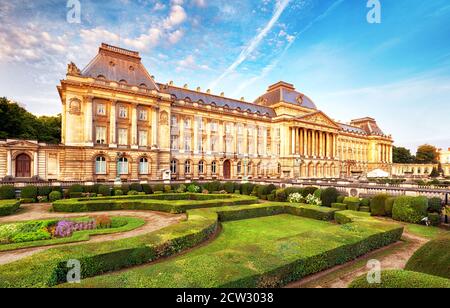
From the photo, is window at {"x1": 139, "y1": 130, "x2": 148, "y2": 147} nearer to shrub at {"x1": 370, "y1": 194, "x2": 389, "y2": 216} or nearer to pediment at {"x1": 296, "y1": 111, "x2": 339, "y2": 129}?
shrub at {"x1": 370, "y1": 194, "x2": 389, "y2": 216}

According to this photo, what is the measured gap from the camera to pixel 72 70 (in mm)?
34031

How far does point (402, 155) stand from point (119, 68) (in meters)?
124

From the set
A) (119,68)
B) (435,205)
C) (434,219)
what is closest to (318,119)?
(119,68)

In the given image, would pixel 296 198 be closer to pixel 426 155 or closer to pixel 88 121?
pixel 88 121

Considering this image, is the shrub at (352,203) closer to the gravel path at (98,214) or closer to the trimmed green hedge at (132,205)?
the trimmed green hedge at (132,205)

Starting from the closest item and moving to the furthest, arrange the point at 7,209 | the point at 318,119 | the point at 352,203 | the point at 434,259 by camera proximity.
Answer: the point at 434,259 < the point at 7,209 < the point at 352,203 < the point at 318,119

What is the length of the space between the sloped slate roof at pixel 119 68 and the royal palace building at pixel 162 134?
0.46 feet

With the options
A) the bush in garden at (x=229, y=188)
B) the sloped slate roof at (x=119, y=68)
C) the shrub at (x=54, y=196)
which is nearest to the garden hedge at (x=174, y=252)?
the bush in garden at (x=229, y=188)

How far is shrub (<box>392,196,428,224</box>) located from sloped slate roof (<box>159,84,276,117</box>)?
3689 centimetres

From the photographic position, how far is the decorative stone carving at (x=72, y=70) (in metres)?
33.8

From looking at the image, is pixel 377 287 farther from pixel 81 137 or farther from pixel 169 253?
pixel 81 137
